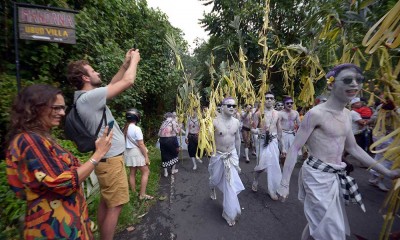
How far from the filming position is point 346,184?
87.3 inches

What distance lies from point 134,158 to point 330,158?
10.6 ft

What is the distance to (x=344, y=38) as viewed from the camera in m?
2.48

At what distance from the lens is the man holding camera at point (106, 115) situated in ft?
5.94

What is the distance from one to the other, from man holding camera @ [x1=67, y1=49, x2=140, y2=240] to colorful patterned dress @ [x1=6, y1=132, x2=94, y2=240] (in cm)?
54

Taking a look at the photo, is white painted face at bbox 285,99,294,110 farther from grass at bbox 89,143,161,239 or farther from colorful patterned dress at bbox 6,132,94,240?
colorful patterned dress at bbox 6,132,94,240

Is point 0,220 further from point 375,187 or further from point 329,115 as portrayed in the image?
point 375,187

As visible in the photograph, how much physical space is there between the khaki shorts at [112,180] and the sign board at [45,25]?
155 centimetres

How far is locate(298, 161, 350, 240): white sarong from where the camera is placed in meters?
2.06

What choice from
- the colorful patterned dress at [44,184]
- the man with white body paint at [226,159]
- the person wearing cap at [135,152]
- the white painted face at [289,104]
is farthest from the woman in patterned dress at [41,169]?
the white painted face at [289,104]

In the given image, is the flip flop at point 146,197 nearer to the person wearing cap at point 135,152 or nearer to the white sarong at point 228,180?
the person wearing cap at point 135,152

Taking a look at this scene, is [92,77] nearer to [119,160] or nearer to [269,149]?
[119,160]

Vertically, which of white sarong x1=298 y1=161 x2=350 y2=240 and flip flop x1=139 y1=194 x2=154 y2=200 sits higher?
white sarong x1=298 y1=161 x2=350 y2=240

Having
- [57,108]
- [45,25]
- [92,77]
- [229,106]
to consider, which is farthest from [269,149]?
[45,25]

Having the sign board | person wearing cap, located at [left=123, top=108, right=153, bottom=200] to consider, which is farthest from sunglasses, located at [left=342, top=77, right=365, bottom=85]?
person wearing cap, located at [left=123, top=108, right=153, bottom=200]
